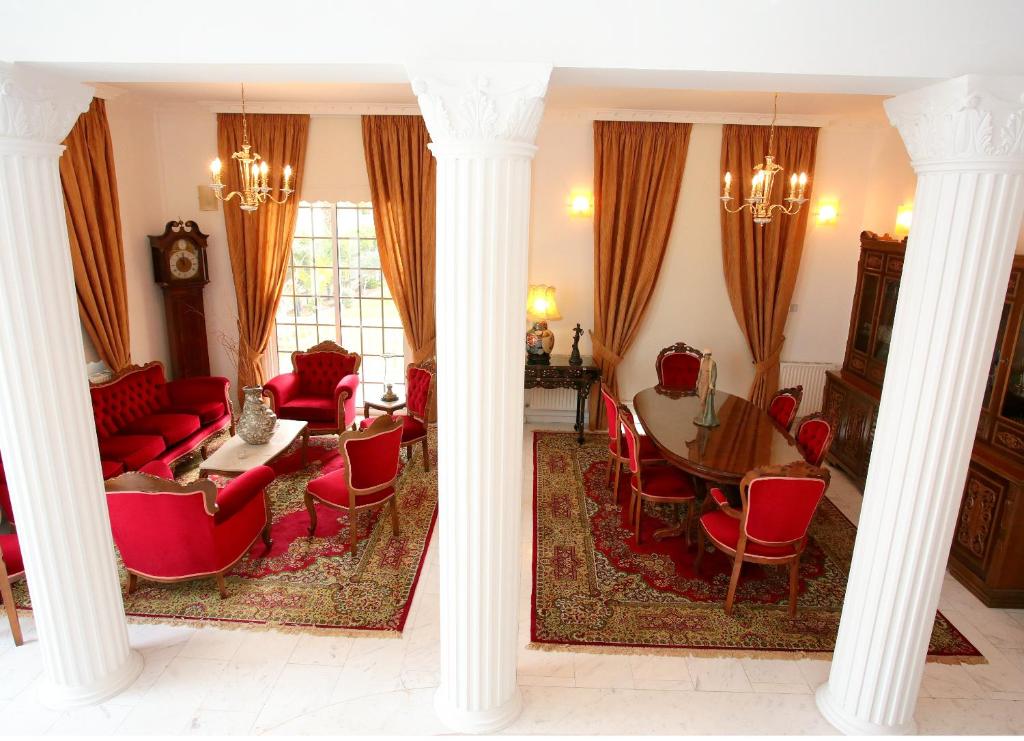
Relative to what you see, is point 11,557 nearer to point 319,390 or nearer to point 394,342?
point 319,390

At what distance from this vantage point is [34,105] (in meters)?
2.55

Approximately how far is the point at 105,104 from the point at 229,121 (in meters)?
1.16

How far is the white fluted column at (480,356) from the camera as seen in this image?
2.30m

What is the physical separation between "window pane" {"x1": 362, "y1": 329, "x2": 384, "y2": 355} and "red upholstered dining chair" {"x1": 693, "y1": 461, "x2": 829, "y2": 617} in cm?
462

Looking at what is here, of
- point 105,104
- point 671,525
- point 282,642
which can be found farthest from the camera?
point 105,104

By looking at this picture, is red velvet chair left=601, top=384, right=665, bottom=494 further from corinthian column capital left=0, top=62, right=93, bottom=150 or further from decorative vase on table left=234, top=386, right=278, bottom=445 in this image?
corinthian column capital left=0, top=62, right=93, bottom=150

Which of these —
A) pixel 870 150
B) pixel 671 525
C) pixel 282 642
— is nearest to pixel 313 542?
pixel 282 642

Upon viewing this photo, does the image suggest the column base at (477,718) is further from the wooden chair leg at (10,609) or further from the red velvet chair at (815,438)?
the red velvet chair at (815,438)

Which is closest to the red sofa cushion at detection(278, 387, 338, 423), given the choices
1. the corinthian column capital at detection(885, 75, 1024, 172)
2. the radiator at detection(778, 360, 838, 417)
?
the radiator at detection(778, 360, 838, 417)

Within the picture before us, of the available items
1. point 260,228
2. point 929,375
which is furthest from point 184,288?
point 929,375

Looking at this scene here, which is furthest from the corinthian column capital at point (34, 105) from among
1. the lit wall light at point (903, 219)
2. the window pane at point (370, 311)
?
the lit wall light at point (903, 219)

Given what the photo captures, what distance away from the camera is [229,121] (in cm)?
686

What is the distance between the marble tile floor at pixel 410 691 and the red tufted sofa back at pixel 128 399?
2.00 meters

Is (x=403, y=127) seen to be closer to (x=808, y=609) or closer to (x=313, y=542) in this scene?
(x=313, y=542)
